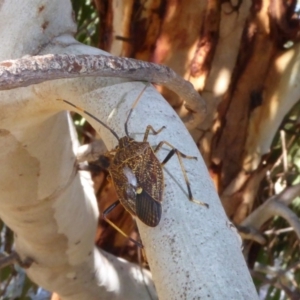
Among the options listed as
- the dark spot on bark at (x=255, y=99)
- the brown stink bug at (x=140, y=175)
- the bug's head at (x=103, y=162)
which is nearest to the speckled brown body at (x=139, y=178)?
the brown stink bug at (x=140, y=175)

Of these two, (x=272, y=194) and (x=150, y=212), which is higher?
(x=150, y=212)

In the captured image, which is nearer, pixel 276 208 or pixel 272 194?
pixel 276 208

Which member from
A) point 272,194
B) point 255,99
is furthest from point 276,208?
point 272,194

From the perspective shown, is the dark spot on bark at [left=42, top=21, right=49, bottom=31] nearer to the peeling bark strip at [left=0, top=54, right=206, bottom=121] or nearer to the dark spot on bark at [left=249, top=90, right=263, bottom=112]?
the peeling bark strip at [left=0, top=54, right=206, bottom=121]

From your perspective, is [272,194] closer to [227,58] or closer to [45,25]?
[227,58]

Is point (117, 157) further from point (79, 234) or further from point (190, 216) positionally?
point (79, 234)

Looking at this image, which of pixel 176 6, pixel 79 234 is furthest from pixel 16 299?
pixel 176 6

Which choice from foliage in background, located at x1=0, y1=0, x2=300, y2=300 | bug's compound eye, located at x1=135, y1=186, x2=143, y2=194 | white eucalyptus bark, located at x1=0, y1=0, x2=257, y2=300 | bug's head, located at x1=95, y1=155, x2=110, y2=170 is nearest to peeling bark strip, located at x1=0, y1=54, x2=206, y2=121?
white eucalyptus bark, located at x1=0, y1=0, x2=257, y2=300

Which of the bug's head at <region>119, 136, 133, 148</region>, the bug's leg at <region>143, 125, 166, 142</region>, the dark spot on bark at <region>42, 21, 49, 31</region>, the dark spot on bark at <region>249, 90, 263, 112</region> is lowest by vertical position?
the bug's head at <region>119, 136, 133, 148</region>

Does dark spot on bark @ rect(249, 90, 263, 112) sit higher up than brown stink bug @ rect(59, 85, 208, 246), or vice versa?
dark spot on bark @ rect(249, 90, 263, 112)
